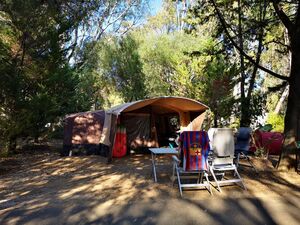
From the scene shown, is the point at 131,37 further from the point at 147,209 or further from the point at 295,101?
the point at 147,209

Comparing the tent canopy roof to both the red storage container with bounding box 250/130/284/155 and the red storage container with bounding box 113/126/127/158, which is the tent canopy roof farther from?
the red storage container with bounding box 250/130/284/155

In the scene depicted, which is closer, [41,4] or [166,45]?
[41,4]

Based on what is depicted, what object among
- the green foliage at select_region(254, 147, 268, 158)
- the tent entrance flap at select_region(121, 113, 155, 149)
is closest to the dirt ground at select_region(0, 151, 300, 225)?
the green foliage at select_region(254, 147, 268, 158)

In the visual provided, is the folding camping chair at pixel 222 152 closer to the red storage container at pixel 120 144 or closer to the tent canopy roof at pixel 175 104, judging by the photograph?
the tent canopy roof at pixel 175 104

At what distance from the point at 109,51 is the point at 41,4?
379 inches

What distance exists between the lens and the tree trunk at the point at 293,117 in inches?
253

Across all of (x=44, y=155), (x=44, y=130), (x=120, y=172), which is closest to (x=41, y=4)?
(x=44, y=130)

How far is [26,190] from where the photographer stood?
596 cm

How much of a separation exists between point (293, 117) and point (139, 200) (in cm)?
376

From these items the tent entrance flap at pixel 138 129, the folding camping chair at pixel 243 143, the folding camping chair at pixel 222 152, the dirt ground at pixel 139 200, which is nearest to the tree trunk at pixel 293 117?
Result: the dirt ground at pixel 139 200

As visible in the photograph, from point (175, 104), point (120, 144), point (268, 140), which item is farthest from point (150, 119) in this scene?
point (268, 140)

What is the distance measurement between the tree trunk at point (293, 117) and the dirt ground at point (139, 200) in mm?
447

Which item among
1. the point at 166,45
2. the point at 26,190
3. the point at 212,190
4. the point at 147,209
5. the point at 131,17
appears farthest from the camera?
the point at 131,17

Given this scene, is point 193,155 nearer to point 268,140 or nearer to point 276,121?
point 268,140
